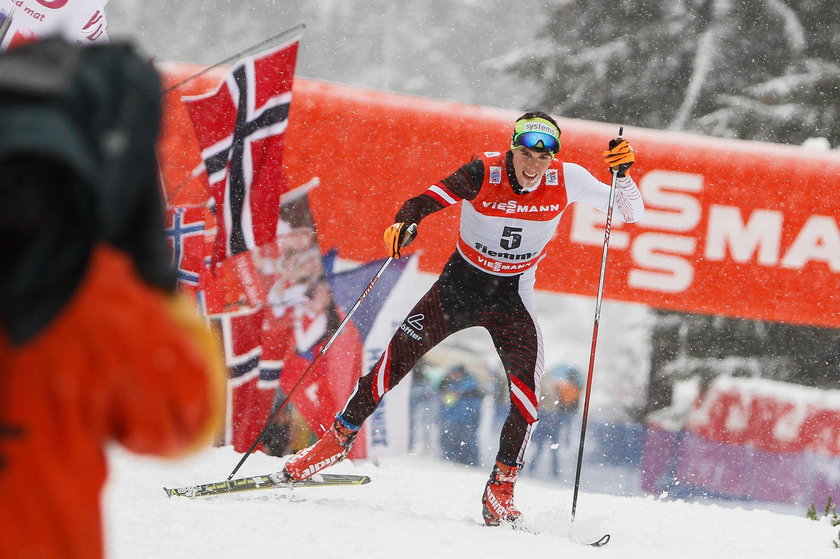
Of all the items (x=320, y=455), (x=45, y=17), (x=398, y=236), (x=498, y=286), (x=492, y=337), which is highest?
(x=45, y=17)

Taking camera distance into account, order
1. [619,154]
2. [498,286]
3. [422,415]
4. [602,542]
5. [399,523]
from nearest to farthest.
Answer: [399,523]
[602,542]
[619,154]
[498,286]
[422,415]

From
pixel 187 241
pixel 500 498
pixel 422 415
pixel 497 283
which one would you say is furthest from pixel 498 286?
pixel 422 415

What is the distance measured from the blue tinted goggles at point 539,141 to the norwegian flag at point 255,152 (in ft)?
6.59

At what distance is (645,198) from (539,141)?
9.38 feet

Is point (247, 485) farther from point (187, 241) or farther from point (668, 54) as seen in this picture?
point (668, 54)

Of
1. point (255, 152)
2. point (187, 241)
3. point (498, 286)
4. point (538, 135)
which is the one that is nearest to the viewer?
point (538, 135)

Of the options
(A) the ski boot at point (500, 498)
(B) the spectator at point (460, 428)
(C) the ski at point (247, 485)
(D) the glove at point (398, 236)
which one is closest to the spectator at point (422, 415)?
(B) the spectator at point (460, 428)

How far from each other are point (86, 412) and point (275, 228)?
484 centimetres

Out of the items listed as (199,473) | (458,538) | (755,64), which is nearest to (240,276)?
(199,473)

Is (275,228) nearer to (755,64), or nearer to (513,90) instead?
(755,64)

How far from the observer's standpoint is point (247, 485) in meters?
4.55

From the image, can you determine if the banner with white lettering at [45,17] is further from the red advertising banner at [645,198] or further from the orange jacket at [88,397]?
the orange jacket at [88,397]

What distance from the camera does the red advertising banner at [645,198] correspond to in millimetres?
6895

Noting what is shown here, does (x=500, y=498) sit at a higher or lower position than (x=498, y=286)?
lower
